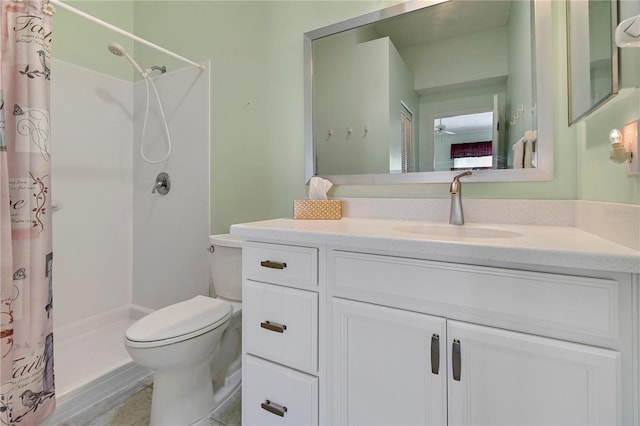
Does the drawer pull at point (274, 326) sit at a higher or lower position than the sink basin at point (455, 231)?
lower

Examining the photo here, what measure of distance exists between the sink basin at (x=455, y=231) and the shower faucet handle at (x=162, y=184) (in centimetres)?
165

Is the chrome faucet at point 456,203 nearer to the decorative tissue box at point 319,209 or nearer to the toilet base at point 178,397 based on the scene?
the decorative tissue box at point 319,209

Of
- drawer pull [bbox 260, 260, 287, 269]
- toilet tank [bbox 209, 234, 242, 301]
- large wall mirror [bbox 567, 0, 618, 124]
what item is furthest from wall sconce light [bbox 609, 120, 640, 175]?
toilet tank [bbox 209, 234, 242, 301]

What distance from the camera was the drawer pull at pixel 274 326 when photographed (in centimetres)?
104

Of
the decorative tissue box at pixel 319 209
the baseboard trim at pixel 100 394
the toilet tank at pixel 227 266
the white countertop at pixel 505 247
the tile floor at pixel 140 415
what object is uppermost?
the decorative tissue box at pixel 319 209

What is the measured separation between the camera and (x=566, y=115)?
112 cm

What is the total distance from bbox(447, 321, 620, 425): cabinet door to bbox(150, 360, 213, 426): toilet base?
106 cm

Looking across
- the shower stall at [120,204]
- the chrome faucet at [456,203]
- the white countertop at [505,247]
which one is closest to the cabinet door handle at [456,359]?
the white countertop at [505,247]

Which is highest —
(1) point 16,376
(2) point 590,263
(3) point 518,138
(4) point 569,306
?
(3) point 518,138

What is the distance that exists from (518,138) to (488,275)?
29.1 inches

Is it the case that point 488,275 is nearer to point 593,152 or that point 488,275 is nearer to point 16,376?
point 593,152

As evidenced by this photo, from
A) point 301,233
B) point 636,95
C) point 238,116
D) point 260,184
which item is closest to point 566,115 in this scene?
point 636,95

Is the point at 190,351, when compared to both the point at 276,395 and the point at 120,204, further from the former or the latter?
the point at 120,204

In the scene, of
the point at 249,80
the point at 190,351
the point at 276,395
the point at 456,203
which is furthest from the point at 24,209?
the point at 456,203
